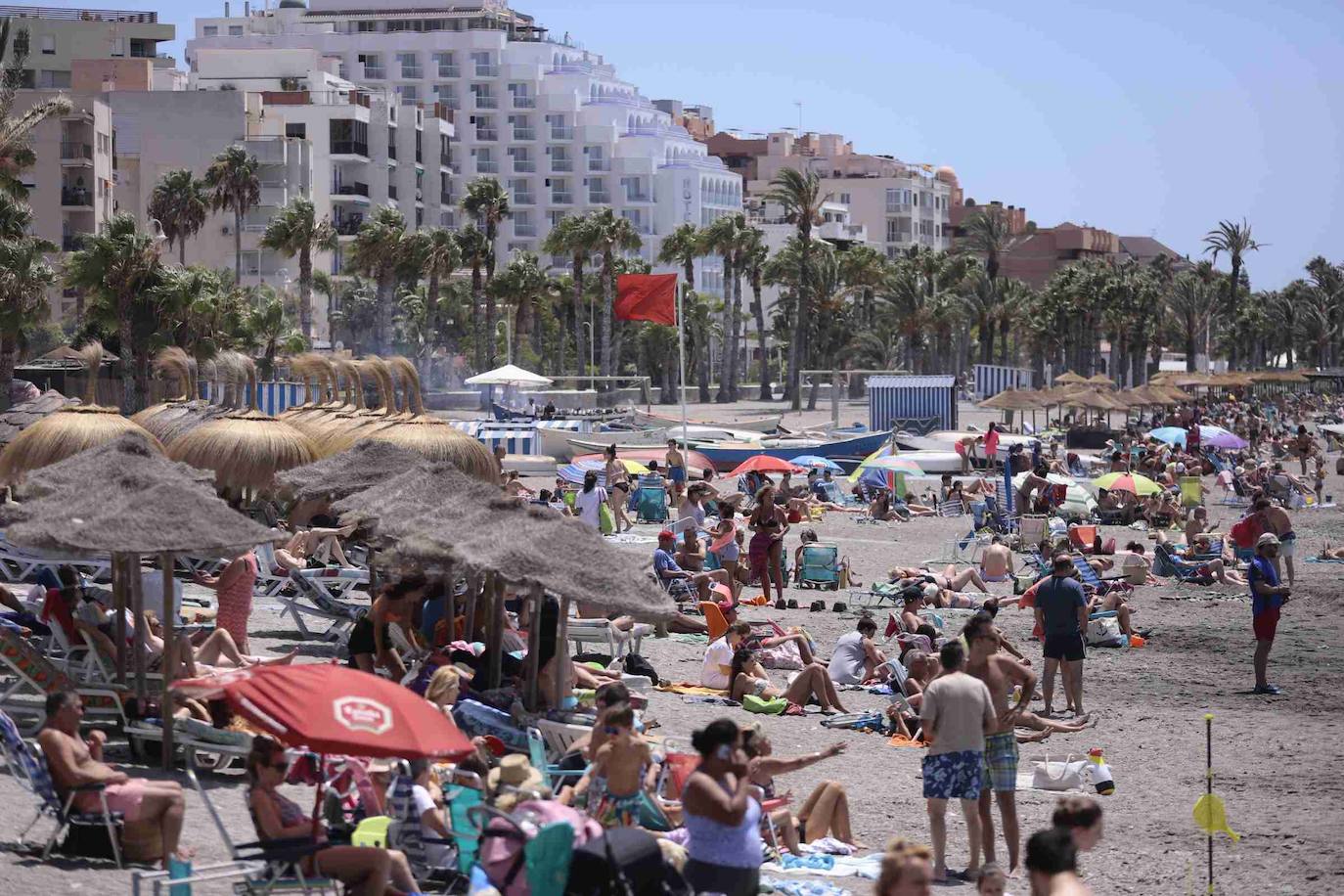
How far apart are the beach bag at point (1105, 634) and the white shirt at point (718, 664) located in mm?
5486

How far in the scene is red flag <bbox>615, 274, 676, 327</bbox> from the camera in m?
42.3

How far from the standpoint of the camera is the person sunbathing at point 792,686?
45.6 feet

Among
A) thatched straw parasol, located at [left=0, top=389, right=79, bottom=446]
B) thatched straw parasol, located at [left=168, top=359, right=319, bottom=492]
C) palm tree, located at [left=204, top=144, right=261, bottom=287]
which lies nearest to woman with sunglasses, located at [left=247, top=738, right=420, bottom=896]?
thatched straw parasol, located at [left=168, top=359, right=319, bottom=492]

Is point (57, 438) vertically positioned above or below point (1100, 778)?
above

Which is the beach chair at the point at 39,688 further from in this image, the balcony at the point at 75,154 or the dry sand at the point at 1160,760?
the balcony at the point at 75,154

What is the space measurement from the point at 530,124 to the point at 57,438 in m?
98.4

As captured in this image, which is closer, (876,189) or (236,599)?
(236,599)

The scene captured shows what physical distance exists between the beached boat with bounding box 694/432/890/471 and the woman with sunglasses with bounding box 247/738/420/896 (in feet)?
111

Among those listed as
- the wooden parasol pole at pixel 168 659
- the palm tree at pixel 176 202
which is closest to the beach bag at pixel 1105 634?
the wooden parasol pole at pixel 168 659

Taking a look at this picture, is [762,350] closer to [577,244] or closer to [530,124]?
[577,244]

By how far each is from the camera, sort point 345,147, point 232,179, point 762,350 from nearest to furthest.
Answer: point 232,179
point 762,350
point 345,147

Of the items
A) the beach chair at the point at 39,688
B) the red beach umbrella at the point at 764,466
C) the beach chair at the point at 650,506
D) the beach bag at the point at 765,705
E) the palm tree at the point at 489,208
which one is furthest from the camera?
the palm tree at the point at 489,208

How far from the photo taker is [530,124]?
117812 millimetres

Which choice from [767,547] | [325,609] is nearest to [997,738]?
[325,609]
